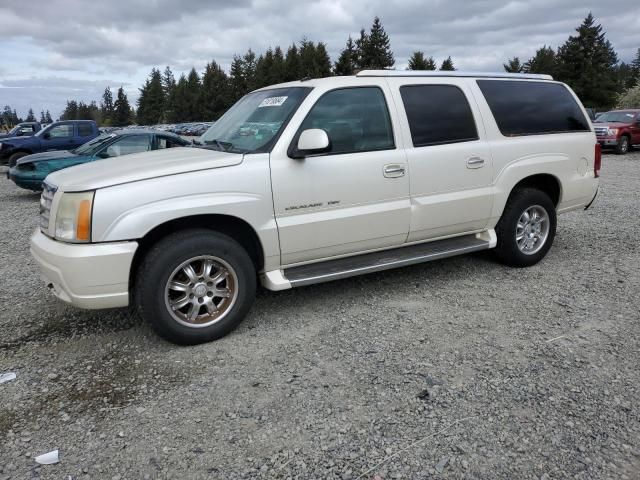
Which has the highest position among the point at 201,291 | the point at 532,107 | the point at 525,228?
the point at 532,107

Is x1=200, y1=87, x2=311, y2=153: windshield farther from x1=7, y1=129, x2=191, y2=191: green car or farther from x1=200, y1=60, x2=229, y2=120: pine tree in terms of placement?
x1=200, y1=60, x2=229, y2=120: pine tree

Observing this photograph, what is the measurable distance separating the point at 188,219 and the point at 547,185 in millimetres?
3881

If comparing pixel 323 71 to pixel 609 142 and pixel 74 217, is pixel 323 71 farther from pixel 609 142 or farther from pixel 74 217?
pixel 74 217

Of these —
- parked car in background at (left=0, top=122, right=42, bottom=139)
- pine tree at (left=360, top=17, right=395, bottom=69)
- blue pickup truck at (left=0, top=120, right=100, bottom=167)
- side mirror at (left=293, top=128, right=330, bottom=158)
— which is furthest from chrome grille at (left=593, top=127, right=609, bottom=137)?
pine tree at (left=360, top=17, right=395, bottom=69)

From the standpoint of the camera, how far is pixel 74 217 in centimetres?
339

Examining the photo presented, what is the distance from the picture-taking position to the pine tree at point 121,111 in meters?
104

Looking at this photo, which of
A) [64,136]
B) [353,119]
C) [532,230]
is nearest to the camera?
[353,119]

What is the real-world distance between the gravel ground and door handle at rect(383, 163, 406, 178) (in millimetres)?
1115

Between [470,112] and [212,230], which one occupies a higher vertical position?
[470,112]

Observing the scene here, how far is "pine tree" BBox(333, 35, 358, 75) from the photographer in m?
66.9

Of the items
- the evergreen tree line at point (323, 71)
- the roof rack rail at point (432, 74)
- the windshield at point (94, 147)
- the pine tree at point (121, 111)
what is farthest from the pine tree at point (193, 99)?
the roof rack rail at point (432, 74)

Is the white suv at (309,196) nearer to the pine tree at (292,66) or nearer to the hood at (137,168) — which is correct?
the hood at (137,168)

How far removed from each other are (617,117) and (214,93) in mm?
68885

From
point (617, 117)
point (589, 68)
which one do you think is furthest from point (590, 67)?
point (617, 117)
